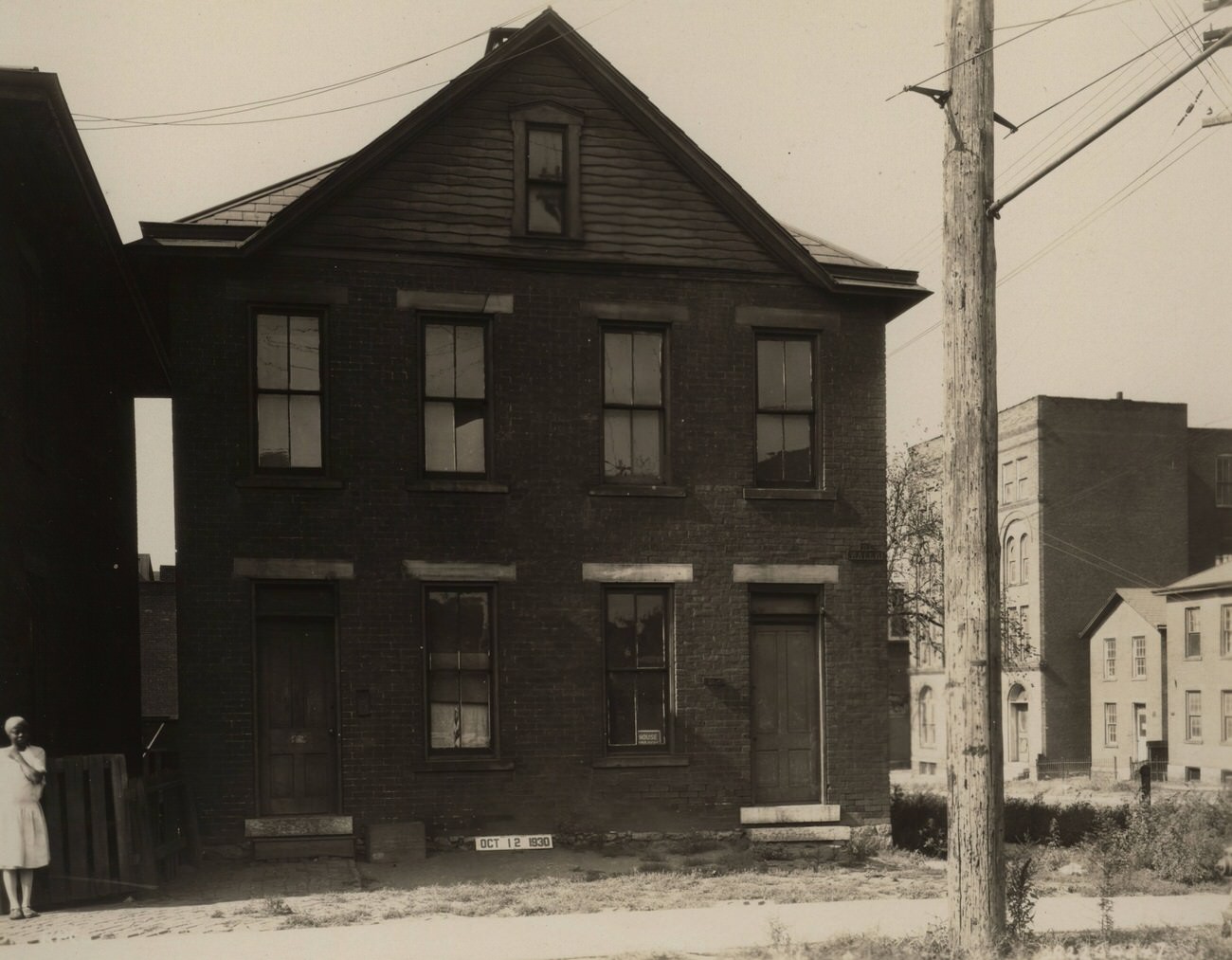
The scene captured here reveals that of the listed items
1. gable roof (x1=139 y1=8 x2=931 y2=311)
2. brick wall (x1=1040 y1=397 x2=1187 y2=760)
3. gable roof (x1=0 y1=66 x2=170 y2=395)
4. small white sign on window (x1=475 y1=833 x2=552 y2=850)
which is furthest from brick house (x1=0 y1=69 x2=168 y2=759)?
brick wall (x1=1040 y1=397 x2=1187 y2=760)

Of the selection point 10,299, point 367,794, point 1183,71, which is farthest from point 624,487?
point 1183,71

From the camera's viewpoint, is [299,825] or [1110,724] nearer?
[299,825]

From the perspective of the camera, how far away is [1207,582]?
38.8 m

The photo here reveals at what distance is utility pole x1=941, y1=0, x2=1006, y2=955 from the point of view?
877cm

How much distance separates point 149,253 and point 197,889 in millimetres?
6923

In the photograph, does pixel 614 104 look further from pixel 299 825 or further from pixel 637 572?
pixel 299 825

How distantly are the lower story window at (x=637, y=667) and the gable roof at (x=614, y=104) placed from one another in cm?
472

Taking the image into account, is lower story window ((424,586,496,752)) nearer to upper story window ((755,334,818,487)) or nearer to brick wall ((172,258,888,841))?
brick wall ((172,258,888,841))

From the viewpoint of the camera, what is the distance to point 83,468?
16.8 metres

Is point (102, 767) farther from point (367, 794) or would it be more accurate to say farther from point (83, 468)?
point (83, 468)

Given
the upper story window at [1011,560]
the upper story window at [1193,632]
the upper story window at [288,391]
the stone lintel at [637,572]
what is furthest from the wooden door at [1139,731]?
the upper story window at [288,391]

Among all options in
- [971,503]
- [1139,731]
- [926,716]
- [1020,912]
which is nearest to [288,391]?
[971,503]

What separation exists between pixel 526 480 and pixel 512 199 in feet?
11.5

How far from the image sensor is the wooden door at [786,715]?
51.1ft
